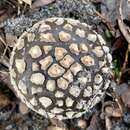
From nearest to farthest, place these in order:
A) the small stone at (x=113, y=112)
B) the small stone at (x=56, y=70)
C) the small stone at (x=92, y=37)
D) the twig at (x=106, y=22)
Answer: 1. the small stone at (x=56, y=70)
2. the small stone at (x=92, y=37)
3. the small stone at (x=113, y=112)
4. the twig at (x=106, y=22)

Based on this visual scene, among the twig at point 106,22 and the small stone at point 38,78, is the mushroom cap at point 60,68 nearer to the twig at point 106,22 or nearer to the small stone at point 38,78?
the small stone at point 38,78

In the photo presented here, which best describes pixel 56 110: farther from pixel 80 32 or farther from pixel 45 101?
pixel 80 32

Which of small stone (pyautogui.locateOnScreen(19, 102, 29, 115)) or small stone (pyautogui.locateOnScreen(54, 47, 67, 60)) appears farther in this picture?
small stone (pyautogui.locateOnScreen(19, 102, 29, 115))

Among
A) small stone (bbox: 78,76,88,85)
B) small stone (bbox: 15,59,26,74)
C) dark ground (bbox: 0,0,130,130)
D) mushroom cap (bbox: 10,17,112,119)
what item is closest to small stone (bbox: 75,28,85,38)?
mushroom cap (bbox: 10,17,112,119)

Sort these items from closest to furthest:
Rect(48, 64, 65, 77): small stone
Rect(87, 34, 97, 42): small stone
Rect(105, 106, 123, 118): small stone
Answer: Rect(48, 64, 65, 77): small stone
Rect(87, 34, 97, 42): small stone
Rect(105, 106, 123, 118): small stone

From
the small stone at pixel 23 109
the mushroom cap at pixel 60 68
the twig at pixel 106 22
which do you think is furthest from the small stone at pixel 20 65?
the twig at pixel 106 22

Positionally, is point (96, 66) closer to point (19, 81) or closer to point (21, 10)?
point (19, 81)

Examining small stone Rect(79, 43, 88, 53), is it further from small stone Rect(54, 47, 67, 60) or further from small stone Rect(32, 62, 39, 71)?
small stone Rect(32, 62, 39, 71)
